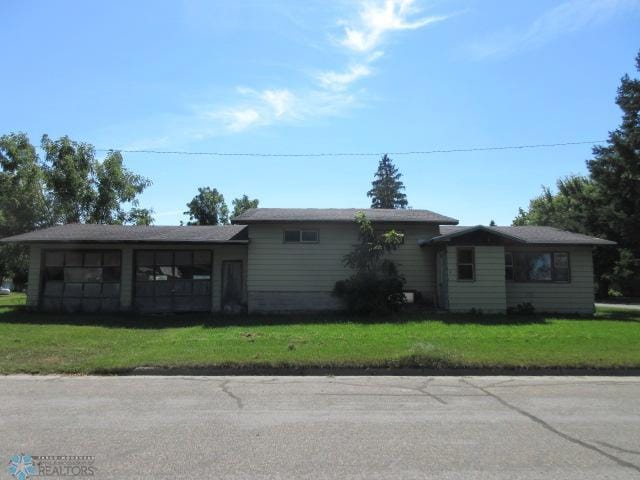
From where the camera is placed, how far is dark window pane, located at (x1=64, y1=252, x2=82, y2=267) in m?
20.0

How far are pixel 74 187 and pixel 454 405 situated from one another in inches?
1327

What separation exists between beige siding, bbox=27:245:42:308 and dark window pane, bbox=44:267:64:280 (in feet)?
1.03

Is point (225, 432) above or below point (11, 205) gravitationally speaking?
below

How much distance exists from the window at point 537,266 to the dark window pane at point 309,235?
757cm

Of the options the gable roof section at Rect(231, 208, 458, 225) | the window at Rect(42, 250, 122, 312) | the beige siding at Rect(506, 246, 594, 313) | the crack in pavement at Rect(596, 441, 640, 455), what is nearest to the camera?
the crack in pavement at Rect(596, 441, 640, 455)

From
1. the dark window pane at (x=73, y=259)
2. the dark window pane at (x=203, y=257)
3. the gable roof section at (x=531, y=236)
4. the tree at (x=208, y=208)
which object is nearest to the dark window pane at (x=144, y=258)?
the dark window pane at (x=203, y=257)

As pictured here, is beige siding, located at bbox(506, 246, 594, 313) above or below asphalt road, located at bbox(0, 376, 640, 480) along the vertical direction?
above

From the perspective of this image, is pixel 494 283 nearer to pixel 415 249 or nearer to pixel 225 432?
pixel 415 249

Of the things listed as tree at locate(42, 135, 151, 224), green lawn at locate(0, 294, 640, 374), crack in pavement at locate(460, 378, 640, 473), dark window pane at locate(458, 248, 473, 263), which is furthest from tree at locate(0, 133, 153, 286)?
crack in pavement at locate(460, 378, 640, 473)

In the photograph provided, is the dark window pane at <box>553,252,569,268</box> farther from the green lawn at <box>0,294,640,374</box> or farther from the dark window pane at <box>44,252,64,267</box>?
the dark window pane at <box>44,252,64,267</box>

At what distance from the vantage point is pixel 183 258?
65.9ft

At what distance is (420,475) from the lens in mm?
4191

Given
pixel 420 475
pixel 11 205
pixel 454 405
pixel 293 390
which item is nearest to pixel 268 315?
pixel 293 390

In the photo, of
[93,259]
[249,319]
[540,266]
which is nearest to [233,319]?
[249,319]
